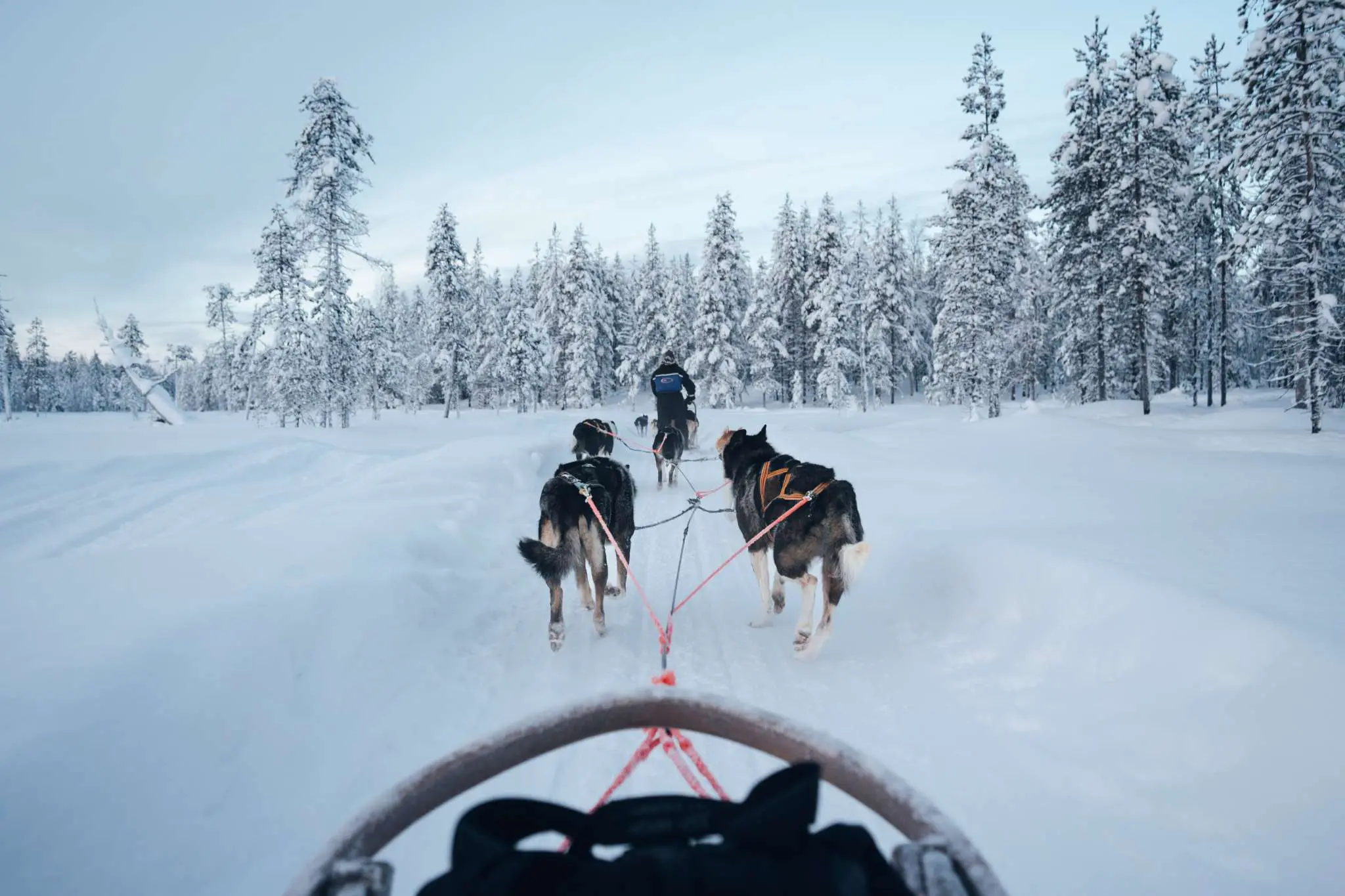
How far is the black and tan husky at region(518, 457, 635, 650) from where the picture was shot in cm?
508

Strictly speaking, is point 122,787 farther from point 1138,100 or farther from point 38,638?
point 1138,100

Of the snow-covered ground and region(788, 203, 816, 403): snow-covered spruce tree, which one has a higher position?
region(788, 203, 816, 403): snow-covered spruce tree

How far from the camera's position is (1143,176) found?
2230 centimetres

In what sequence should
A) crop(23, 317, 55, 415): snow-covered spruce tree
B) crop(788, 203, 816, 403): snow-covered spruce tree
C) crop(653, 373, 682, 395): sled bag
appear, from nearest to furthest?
crop(653, 373, 682, 395): sled bag → crop(788, 203, 816, 403): snow-covered spruce tree → crop(23, 317, 55, 415): snow-covered spruce tree

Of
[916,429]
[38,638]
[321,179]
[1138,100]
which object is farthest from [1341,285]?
[321,179]

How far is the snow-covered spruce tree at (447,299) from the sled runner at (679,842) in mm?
39678

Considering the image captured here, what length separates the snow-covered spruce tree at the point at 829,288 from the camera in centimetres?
3938

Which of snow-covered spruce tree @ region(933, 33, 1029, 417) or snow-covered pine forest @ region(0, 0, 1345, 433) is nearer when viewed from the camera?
snow-covered pine forest @ region(0, 0, 1345, 433)

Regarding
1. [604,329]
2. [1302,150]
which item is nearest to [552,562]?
[1302,150]

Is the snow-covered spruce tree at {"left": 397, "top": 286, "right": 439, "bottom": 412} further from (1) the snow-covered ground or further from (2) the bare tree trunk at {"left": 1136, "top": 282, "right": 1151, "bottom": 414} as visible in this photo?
(1) the snow-covered ground

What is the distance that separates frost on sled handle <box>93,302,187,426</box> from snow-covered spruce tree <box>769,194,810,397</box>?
36.9 m

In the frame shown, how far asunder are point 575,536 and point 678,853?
437 cm

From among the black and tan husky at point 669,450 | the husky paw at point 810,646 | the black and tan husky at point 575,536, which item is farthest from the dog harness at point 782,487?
the black and tan husky at point 669,450

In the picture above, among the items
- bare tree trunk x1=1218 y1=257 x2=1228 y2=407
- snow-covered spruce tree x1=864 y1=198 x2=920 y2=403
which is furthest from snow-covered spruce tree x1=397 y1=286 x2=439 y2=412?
bare tree trunk x1=1218 y1=257 x2=1228 y2=407
